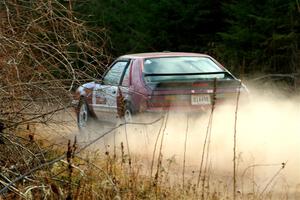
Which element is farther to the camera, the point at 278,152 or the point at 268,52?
the point at 268,52

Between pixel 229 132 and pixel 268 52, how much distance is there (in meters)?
12.7

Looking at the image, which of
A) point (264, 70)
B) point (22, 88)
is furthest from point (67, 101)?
point (264, 70)

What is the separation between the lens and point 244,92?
39.1 ft

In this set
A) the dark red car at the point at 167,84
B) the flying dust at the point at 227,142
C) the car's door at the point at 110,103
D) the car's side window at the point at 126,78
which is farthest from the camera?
the car's side window at the point at 126,78

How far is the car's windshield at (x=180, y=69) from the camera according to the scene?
11.7 metres

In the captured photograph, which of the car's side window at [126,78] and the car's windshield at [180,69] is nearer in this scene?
the car's windshield at [180,69]

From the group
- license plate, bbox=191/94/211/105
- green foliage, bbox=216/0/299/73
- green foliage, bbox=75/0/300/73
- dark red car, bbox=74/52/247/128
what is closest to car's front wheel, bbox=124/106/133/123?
dark red car, bbox=74/52/247/128

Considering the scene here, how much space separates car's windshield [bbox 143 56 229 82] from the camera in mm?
11703

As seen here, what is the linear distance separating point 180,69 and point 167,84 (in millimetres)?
1170

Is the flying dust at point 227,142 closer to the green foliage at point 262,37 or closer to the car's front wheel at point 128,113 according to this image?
the car's front wheel at point 128,113

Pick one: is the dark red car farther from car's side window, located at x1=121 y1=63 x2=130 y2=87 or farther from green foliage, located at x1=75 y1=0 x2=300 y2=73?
green foliage, located at x1=75 y1=0 x2=300 y2=73

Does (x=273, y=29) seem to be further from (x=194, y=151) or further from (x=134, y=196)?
(x=134, y=196)

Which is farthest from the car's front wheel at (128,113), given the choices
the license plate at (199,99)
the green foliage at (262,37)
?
the green foliage at (262,37)

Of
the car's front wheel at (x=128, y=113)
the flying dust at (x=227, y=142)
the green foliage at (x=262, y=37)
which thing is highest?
the green foliage at (x=262, y=37)
